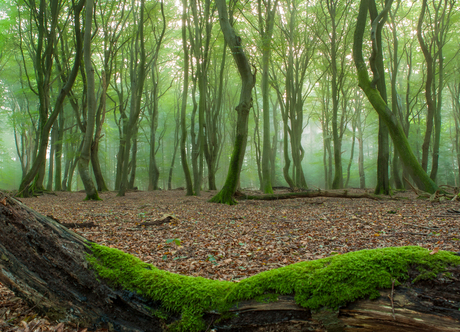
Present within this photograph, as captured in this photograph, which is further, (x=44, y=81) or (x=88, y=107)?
(x=44, y=81)

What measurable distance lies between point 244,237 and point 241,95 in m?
5.55

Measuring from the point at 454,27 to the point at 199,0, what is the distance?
14.0m

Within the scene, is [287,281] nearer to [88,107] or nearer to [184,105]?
[88,107]

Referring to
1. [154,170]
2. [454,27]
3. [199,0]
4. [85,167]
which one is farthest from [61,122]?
[454,27]

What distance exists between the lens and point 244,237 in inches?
184

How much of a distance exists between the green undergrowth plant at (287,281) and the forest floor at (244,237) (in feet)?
1.67

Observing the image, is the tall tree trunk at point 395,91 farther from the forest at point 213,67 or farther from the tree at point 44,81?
the tree at point 44,81

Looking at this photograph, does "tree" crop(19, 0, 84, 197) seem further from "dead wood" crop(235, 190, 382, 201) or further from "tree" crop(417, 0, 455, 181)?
"tree" crop(417, 0, 455, 181)

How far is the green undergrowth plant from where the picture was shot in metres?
1.55

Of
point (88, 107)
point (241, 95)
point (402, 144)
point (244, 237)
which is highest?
point (241, 95)

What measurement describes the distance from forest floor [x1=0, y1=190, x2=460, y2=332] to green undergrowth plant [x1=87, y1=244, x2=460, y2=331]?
51 centimetres

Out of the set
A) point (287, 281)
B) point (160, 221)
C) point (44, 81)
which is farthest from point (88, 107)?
point (287, 281)

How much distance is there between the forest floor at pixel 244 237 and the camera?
127 inches

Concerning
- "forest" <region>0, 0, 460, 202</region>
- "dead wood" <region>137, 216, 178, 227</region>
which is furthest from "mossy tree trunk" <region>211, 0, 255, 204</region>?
"dead wood" <region>137, 216, 178, 227</region>
